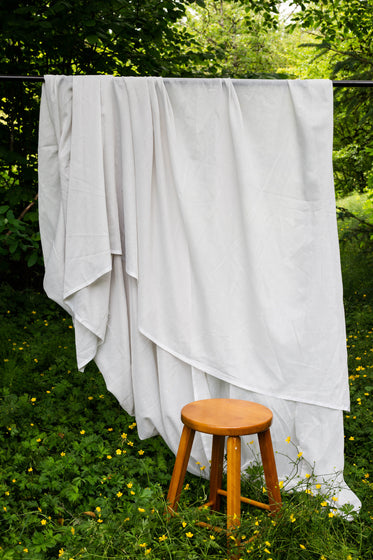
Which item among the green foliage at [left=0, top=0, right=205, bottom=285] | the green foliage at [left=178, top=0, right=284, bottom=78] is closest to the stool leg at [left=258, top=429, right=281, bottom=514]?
the green foliage at [left=0, top=0, right=205, bottom=285]

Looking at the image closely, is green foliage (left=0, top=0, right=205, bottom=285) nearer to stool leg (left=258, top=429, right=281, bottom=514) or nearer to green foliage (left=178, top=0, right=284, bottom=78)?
stool leg (left=258, top=429, right=281, bottom=514)

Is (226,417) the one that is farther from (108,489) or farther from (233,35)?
(233,35)

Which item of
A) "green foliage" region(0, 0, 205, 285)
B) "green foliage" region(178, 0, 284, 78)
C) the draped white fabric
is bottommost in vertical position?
the draped white fabric

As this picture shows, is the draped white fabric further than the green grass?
Yes

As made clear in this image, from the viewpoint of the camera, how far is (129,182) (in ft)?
8.28

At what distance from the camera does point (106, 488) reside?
2.63m

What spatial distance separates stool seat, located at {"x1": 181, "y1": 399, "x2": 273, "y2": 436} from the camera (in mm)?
2061

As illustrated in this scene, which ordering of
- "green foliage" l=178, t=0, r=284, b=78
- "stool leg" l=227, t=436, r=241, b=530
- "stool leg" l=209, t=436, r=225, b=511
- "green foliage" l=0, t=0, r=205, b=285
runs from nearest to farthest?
1. "stool leg" l=227, t=436, r=241, b=530
2. "stool leg" l=209, t=436, r=225, b=511
3. "green foliage" l=0, t=0, r=205, b=285
4. "green foliage" l=178, t=0, r=284, b=78

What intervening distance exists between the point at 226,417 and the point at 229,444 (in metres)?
0.12

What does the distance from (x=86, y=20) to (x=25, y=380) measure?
3056 mm

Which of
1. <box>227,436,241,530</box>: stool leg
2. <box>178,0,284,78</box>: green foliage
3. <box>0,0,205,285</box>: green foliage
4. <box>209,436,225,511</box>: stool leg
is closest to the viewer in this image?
<box>227,436,241,530</box>: stool leg

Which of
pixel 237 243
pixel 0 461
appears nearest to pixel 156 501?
pixel 0 461

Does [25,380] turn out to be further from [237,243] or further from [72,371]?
[237,243]

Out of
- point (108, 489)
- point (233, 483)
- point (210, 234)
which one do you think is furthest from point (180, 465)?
point (210, 234)
